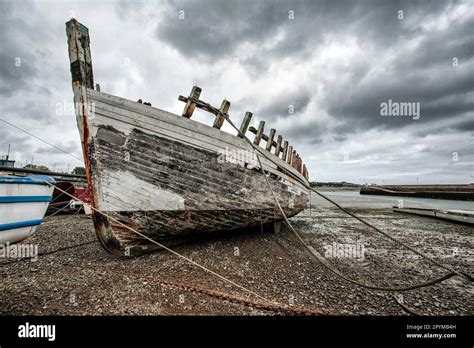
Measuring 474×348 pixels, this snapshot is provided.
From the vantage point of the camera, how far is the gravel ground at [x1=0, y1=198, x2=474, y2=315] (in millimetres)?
2961

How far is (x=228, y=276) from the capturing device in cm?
396

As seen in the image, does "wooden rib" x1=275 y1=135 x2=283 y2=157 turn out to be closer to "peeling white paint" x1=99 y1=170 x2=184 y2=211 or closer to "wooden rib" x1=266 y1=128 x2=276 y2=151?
"wooden rib" x1=266 y1=128 x2=276 y2=151

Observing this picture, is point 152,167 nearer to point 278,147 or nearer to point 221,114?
point 221,114

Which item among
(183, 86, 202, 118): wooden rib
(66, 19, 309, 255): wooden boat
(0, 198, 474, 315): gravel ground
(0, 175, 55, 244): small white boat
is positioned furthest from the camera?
(183, 86, 202, 118): wooden rib

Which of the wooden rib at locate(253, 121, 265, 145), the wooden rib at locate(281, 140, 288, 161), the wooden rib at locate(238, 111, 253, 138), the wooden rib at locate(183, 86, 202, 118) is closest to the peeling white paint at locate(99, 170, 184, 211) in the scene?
the wooden rib at locate(183, 86, 202, 118)

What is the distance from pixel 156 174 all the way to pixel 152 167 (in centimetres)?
16

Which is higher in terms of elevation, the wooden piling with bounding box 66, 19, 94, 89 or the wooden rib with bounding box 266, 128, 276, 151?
the wooden piling with bounding box 66, 19, 94, 89

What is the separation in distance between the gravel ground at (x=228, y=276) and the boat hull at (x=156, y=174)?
74 cm

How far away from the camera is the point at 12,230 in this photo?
3500mm

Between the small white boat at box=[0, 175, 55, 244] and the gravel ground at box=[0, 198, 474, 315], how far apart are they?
853mm

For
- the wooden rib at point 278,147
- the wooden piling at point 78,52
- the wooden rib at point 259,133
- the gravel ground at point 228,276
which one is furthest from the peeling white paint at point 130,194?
the wooden rib at point 278,147

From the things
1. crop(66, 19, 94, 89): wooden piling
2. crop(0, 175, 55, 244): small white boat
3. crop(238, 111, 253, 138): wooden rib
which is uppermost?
crop(66, 19, 94, 89): wooden piling
